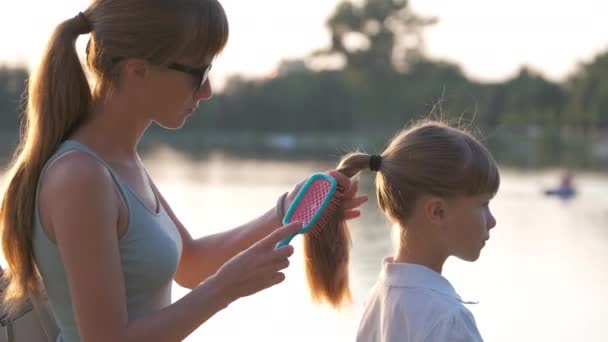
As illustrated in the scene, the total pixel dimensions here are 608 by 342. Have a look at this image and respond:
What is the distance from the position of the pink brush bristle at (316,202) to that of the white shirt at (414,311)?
0.16 meters

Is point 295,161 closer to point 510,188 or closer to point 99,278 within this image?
point 510,188

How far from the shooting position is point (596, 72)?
116 ft

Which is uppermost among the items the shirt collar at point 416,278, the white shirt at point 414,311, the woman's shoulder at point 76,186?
the woman's shoulder at point 76,186

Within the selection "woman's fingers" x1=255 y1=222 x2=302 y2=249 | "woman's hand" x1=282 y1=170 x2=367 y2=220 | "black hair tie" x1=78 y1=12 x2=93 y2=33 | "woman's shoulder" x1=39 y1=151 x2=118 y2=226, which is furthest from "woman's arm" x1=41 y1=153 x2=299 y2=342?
"woman's hand" x1=282 y1=170 x2=367 y2=220

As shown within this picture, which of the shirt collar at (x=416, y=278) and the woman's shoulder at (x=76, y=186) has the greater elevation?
the woman's shoulder at (x=76, y=186)

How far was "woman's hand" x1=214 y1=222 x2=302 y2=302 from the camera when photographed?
4.63ft

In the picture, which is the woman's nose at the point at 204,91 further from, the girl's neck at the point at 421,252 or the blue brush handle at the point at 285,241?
the girl's neck at the point at 421,252

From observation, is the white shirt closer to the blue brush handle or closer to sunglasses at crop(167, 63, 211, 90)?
the blue brush handle

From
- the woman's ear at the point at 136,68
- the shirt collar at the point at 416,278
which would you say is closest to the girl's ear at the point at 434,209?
the shirt collar at the point at 416,278

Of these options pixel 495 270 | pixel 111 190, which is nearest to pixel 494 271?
pixel 495 270

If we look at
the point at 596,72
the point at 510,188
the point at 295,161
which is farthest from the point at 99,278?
the point at 596,72

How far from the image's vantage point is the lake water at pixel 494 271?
5672 millimetres

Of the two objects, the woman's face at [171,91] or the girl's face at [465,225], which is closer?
the woman's face at [171,91]

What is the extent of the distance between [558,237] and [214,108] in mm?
29000
